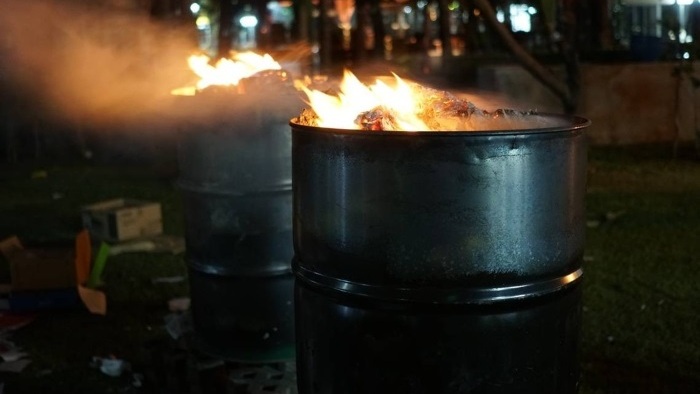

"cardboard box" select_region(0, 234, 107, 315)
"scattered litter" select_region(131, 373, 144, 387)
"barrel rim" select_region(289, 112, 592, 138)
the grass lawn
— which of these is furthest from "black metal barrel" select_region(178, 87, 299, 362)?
"barrel rim" select_region(289, 112, 592, 138)

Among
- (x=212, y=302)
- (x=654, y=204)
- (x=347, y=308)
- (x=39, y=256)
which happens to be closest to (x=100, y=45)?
(x=39, y=256)

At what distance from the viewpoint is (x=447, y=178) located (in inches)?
83.4

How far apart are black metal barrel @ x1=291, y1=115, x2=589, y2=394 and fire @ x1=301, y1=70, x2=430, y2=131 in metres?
0.33

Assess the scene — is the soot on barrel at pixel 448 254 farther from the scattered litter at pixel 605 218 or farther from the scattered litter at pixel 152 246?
the scattered litter at pixel 605 218

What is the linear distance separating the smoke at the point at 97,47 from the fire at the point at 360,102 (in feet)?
14.1

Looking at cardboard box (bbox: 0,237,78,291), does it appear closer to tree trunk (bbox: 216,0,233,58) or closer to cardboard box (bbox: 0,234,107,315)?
cardboard box (bbox: 0,234,107,315)

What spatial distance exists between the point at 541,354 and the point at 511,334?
0.13 m

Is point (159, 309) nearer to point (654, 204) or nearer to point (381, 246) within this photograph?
point (381, 246)

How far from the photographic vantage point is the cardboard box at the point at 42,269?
5.23 meters

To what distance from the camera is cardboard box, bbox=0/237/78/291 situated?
5230mm

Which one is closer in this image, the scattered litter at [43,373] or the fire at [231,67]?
the scattered litter at [43,373]

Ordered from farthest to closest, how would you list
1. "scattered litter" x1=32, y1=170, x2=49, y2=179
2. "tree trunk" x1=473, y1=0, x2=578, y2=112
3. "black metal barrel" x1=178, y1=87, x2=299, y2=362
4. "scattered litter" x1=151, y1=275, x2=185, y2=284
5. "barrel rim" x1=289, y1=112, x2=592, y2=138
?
"scattered litter" x1=32, y1=170, x2=49, y2=179
"tree trunk" x1=473, y1=0, x2=578, y2=112
"scattered litter" x1=151, y1=275, x2=185, y2=284
"black metal barrel" x1=178, y1=87, x2=299, y2=362
"barrel rim" x1=289, y1=112, x2=592, y2=138

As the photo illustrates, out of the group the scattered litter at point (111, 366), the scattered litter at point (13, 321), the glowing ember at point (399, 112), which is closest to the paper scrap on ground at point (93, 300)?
the scattered litter at point (13, 321)

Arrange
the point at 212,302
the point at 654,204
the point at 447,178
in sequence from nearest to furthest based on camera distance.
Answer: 1. the point at 447,178
2. the point at 212,302
3. the point at 654,204
